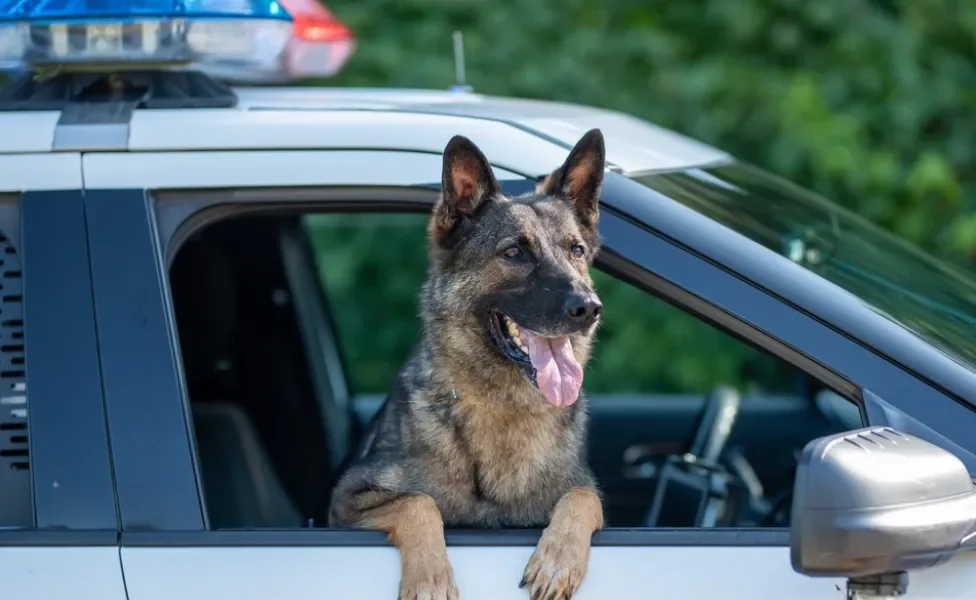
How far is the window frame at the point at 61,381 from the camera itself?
219 centimetres

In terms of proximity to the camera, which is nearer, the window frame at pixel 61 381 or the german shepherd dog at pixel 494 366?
the window frame at pixel 61 381

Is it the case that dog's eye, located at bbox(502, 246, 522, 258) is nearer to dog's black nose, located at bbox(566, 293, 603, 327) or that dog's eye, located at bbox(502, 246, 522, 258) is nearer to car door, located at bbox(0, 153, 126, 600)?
dog's black nose, located at bbox(566, 293, 603, 327)

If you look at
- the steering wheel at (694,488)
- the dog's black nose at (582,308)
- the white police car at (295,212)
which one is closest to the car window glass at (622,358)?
the steering wheel at (694,488)

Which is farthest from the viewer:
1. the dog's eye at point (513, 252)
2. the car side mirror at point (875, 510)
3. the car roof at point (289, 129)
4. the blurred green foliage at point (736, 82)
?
the blurred green foliage at point (736, 82)

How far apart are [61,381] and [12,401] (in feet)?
0.52

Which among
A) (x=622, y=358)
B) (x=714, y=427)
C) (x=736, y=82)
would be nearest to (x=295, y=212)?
(x=714, y=427)

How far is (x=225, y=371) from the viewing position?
12.5 feet

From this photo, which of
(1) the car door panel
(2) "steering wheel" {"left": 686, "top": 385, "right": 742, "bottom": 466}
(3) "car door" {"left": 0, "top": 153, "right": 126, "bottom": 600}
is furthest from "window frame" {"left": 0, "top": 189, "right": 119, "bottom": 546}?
(2) "steering wheel" {"left": 686, "top": 385, "right": 742, "bottom": 466}

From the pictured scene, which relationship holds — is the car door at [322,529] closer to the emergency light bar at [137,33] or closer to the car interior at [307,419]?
the emergency light bar at [137,33]

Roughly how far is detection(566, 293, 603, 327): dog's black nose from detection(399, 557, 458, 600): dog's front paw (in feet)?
2.21

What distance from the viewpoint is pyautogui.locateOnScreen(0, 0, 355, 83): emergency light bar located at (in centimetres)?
254

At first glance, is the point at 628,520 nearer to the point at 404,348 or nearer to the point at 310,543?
the point at 310,543

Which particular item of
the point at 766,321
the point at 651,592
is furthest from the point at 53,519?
the point at 766,321

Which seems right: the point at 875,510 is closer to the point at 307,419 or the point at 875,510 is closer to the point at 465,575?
the point at 465,575
